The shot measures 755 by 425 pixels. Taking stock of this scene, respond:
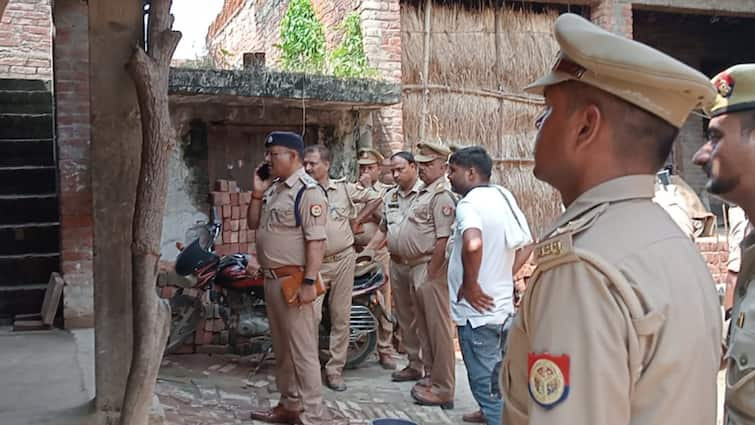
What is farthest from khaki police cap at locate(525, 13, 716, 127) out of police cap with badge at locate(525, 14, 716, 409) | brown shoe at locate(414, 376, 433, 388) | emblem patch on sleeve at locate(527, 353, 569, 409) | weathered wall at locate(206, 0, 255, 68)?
weathered wall at locate(206, 0, 255, 68)

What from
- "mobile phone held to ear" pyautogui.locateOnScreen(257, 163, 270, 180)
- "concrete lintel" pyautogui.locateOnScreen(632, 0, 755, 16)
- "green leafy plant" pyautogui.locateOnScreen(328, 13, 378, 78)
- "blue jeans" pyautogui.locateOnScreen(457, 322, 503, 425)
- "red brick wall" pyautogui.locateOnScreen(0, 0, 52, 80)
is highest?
"concrete lintel" pyautogui.locateOnScreen(632, 0, 755, 16)

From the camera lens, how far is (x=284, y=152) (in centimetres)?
504

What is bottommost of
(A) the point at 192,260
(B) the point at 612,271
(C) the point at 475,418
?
(C) the point at 475,418

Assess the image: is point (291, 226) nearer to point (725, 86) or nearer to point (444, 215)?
point (444, 215)

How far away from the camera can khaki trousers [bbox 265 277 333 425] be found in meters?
4.98

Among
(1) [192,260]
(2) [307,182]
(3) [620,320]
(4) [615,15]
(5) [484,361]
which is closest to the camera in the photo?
(3) [620,320]

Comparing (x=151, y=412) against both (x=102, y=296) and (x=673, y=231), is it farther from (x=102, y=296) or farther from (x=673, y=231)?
(x=673, y=231)

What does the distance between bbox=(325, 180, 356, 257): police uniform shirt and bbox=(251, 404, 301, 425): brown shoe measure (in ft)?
4.98

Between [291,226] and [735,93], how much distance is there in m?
3.30

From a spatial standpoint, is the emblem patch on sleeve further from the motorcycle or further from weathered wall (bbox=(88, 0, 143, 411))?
the motorcycle

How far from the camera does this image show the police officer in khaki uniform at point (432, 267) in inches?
224

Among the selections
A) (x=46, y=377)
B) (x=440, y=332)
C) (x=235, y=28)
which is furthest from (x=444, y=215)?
(x=235, y=28)

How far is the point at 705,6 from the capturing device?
10367 millimetres

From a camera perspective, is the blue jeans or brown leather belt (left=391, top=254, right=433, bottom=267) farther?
brown leather belt (left=391, top=254, right=433, bottom=267)
